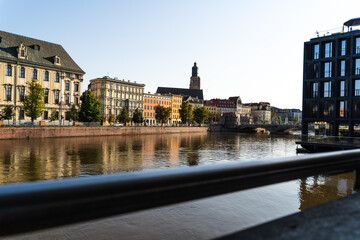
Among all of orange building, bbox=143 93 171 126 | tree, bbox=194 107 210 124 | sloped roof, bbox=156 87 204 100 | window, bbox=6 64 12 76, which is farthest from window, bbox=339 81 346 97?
sloped roof, bbox=156 87 204 100

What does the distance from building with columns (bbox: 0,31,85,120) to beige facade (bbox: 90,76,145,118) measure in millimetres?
26638

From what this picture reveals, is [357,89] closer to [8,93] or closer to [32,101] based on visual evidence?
[32,101]

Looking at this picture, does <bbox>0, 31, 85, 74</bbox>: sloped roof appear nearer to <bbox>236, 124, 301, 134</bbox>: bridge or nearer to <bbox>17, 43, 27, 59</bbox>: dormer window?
<bbox>17, 43, 27, 59</bbox>: dormer window

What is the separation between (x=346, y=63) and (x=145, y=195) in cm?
4760

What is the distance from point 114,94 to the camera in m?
101

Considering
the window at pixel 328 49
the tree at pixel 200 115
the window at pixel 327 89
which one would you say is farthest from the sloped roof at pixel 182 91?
the window at pixel 327 89

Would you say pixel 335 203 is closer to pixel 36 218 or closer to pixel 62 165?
pixel 36 218

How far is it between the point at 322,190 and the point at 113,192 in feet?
56.2

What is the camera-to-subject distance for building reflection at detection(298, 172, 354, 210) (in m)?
14.1

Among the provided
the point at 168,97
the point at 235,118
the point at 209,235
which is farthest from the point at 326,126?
the point at 168,97

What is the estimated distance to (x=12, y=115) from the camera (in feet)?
182

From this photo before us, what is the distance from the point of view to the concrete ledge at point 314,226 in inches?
66.1

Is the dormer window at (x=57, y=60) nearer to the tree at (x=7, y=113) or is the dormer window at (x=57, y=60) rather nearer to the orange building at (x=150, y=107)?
the tree at (x=7, y=113)

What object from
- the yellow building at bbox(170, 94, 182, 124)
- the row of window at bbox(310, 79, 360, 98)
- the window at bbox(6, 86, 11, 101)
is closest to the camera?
the row of window at bbox(310, 79, 360, 98)
